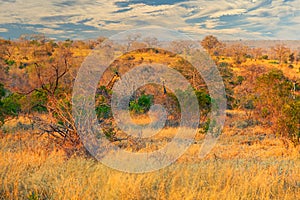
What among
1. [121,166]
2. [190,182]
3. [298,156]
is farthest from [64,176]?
[298,156]

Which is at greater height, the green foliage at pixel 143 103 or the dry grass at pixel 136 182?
the dry grass at pixel 136 182

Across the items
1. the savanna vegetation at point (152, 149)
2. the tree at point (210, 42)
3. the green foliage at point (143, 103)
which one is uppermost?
the tree at point (210, 42)

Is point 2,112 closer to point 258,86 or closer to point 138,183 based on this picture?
point 138,183

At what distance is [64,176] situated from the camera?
509cm

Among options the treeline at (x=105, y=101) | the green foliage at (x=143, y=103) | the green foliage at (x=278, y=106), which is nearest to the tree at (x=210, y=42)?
the treeline at (x=105, y=101)

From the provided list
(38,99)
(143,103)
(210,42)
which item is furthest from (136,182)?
(210,42)

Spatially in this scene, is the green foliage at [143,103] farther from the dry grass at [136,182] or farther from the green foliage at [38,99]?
the dry grass at [136,182]

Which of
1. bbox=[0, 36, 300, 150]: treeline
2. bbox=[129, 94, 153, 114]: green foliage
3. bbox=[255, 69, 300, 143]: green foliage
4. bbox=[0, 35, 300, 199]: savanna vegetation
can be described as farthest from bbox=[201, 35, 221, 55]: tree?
bbox=[255, 69, 300, 143]: green foliage

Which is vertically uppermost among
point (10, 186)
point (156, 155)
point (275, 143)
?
point (10, 186)

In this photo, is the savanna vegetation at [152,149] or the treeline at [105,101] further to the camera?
the treeline at [105,101]

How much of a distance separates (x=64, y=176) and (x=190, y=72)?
55.6 feet

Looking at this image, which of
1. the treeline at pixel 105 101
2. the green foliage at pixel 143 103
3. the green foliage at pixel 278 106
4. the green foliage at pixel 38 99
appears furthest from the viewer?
the green foliage at pixel 143 103

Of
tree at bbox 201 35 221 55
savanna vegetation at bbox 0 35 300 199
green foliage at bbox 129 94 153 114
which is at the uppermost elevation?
tree at bbox 201 35 221 55

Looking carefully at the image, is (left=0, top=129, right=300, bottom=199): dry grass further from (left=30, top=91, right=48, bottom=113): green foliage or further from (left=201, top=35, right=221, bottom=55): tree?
(left=201, top=35, right=221, bottom=55): tree
